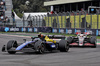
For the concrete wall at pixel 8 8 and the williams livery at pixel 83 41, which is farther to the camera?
the concrete wall at pixel 8 8

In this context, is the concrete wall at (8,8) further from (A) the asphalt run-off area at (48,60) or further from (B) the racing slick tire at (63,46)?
(A) the asphalt run-off area at (48,60)

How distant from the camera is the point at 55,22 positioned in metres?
44.0

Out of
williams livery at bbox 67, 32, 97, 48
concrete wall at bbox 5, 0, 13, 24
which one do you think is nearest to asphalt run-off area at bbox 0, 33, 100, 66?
williams livery at bbox 67, 32, 97, 48

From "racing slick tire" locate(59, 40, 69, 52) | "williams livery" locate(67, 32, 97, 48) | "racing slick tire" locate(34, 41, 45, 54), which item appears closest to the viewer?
"racing slick tire" locate(34, 41, 45, 54)

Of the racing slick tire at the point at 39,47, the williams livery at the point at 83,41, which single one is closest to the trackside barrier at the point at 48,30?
the williams livery at the point at 83,41

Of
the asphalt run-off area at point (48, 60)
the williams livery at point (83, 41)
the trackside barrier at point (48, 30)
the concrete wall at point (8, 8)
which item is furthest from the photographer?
the concrete wall at point (8, 8)

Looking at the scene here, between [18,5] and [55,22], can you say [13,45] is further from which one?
[18,5]

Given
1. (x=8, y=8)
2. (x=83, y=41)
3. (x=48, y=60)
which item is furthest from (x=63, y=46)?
(x=8, y=8)

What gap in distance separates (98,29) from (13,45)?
65.1 ft

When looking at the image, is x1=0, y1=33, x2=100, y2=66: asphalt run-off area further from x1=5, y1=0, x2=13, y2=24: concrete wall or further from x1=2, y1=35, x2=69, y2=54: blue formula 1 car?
x1=5, y1=0, x2=13, y2=24: concrete wall

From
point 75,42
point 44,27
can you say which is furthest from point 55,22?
point 75,42

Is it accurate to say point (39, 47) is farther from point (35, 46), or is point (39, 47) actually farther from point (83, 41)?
point (83, 41)

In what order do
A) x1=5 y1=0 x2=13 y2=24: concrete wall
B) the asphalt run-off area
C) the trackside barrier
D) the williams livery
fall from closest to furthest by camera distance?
the asphalt run-off area, the williams livery, the trackside barrier, x1=5 y1=0 x2=13 y2=24: concrete wall

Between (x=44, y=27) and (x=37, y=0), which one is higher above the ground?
(x=37, y=0)
